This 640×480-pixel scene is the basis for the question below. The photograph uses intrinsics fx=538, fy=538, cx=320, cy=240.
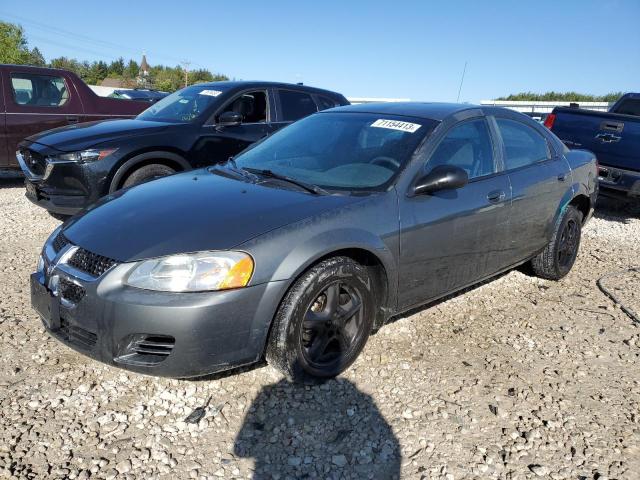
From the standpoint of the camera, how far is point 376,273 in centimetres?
319

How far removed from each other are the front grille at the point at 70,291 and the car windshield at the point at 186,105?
3.72m

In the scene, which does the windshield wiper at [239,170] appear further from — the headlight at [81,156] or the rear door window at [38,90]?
the rear door window at [38,90]

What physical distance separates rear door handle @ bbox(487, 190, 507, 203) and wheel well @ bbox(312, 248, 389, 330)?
3.62 feet

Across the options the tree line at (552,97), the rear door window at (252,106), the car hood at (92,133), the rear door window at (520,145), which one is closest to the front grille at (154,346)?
the rear door window at (520,145)

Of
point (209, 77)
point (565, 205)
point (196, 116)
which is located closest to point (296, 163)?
point (565, 205)

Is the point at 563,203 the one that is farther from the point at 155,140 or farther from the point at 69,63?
the point at 69,63

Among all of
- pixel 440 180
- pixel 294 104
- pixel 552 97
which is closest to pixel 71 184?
pixel 294 104

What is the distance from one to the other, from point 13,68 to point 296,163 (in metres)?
5.95

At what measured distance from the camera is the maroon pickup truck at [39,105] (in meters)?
7.32

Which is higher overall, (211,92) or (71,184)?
(211,92)

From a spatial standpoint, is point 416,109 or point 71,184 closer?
point 416,109

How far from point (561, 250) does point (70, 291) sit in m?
4.07

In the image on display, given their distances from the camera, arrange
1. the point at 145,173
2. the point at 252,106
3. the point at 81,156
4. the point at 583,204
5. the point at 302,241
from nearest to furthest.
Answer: the point at 302,241
the point at 583,204
the point at 81,156
the point at 145,173
the point at 252,106

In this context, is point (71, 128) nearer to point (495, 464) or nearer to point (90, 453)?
point (90, 453)
